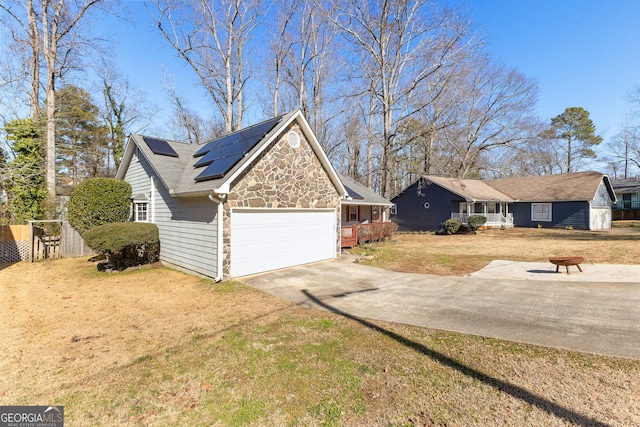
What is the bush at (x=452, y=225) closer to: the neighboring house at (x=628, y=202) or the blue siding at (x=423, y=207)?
the blue siding at (x=423, y=207)

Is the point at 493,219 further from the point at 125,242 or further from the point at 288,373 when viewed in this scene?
the point at 288,373

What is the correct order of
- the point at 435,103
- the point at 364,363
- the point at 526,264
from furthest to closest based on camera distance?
the point at 435,103, the point at 526,264, the point at 364,363

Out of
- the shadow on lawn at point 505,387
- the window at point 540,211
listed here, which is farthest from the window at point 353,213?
the window at point 540,211

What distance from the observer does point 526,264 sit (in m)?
10.4

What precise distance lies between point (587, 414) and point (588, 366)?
3.65 feet

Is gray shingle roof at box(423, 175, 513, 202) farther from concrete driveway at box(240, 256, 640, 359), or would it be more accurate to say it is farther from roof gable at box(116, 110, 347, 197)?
roof gable at box(116, 110, 347, 197)

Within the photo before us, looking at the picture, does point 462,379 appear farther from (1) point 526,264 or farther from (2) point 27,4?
(2) point 27,4

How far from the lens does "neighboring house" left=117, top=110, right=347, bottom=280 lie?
852 centimetres

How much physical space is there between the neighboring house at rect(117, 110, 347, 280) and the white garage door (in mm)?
30

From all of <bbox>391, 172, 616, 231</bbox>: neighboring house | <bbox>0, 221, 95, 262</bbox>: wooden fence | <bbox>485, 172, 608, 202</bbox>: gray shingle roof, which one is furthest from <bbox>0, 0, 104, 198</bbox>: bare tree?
<bbox>485, 172, 608, 202</bbox>: gray shingle roof

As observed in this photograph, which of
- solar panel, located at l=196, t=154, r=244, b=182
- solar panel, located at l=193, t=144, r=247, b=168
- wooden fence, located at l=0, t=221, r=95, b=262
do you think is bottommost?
wooden fence, located at l=0, t=221, r=95, b=262

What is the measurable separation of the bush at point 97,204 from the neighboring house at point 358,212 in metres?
9.65

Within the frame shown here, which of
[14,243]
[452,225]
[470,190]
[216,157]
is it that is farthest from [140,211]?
[470,190]

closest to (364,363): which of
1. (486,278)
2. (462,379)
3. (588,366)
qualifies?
(462,379)
